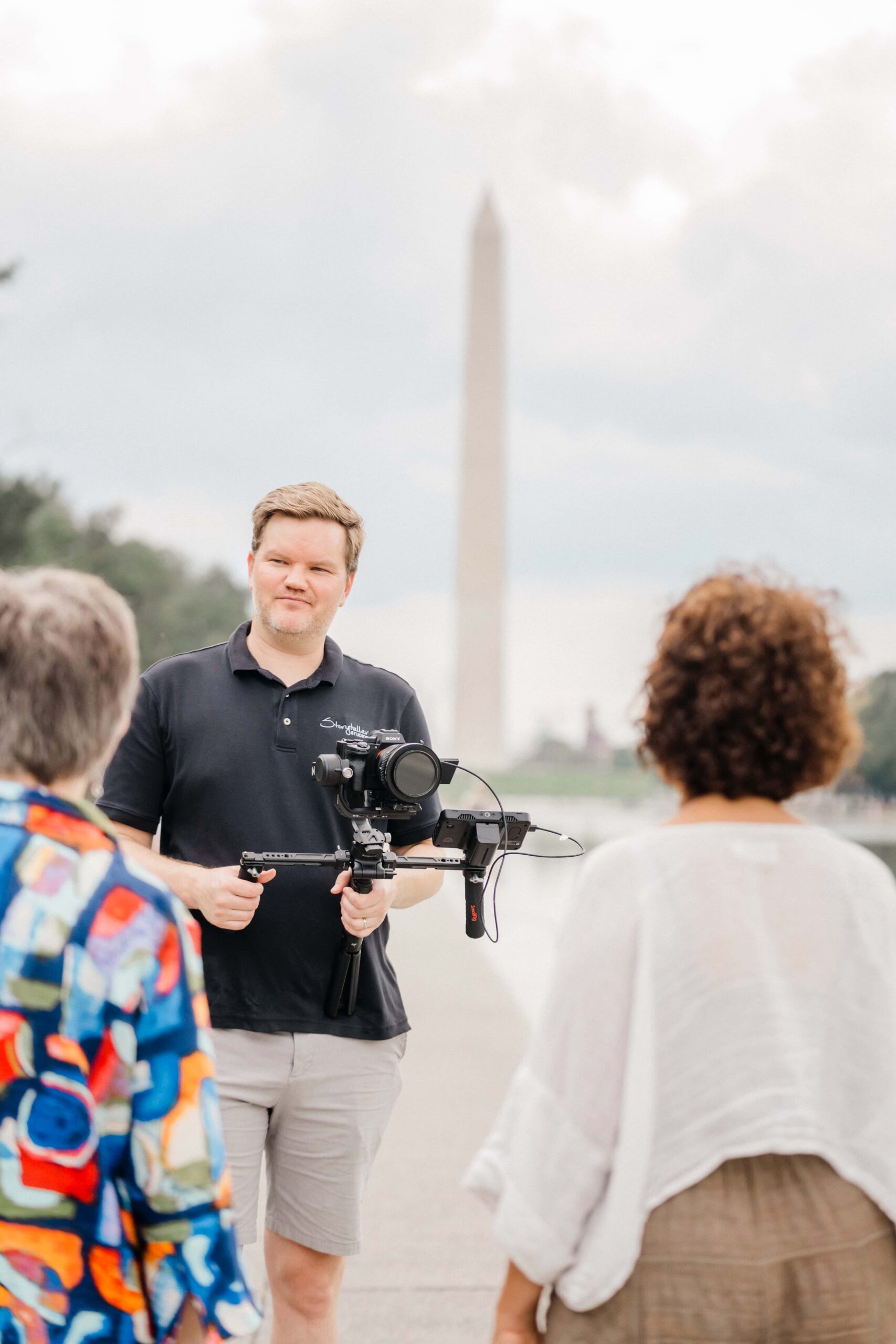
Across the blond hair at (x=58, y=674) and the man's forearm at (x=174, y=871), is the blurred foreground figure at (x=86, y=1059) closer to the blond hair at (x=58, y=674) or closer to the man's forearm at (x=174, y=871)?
the blond hair at (x=58, y=674)

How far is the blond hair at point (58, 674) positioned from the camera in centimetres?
155

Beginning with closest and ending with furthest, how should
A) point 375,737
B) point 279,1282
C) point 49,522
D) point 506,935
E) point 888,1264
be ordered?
point 888,1264, point 375,737, point 279,1282, point 506,935, point 49,522

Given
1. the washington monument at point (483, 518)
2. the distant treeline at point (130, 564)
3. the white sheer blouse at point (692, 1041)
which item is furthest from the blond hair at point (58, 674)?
the washington monument at point (483, 518)

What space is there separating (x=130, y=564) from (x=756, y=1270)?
3794cm

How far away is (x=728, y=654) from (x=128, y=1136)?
3.12ft

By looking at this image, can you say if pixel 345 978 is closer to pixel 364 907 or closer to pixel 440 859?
pixel 364 907

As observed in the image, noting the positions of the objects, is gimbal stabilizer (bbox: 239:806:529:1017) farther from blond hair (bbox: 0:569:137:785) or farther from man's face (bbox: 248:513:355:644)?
blond hair (bbox: 0:569:137:785)

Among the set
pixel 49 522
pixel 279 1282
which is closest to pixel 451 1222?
pixel 279 1282

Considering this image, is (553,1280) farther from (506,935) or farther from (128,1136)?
(506,935)

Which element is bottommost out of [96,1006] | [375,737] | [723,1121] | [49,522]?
[723,1121]

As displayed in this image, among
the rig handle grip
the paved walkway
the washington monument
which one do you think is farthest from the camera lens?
the washington monument

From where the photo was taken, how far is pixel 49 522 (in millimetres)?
35656

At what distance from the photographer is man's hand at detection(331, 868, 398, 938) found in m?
2.38

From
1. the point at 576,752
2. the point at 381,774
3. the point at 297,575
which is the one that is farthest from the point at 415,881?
the point at 576,752
